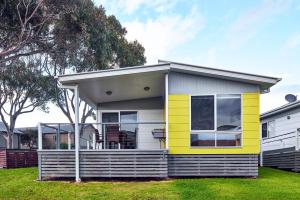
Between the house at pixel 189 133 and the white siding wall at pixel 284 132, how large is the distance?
4.43 metres

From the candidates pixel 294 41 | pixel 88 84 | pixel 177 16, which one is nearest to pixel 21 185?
pixel 88 84

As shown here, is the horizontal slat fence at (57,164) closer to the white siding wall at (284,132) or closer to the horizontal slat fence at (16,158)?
the horizontal slat fence at (16,158)

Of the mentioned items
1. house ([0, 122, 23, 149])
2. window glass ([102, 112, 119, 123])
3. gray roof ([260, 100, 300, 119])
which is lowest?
house ([0, 122, 23, 149])

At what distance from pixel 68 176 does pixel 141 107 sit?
4.69 metres

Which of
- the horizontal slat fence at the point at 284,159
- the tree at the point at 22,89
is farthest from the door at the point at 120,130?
the tree at the point at 22,89

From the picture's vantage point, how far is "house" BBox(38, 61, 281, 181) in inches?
416

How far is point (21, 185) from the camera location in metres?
10.1

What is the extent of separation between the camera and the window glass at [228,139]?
1077 centimetres

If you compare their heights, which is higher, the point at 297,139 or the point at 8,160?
the point at 297,139

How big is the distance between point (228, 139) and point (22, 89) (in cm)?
1969

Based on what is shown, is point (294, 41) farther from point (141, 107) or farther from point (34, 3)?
point (34, 3)

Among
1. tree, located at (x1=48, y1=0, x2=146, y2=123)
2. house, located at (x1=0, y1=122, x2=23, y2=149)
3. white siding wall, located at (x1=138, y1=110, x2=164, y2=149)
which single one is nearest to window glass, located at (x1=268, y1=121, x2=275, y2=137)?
white siding wall, located at (x1=138, y1=110, x2=164, y2=149)

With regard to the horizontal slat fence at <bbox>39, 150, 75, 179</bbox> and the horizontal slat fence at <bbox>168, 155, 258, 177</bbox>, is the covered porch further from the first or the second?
the horizontal slat fence at <bbox>168, 155, 258, 177</bbox>

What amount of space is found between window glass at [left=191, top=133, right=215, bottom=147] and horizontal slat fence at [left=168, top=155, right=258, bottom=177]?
1.17ft
